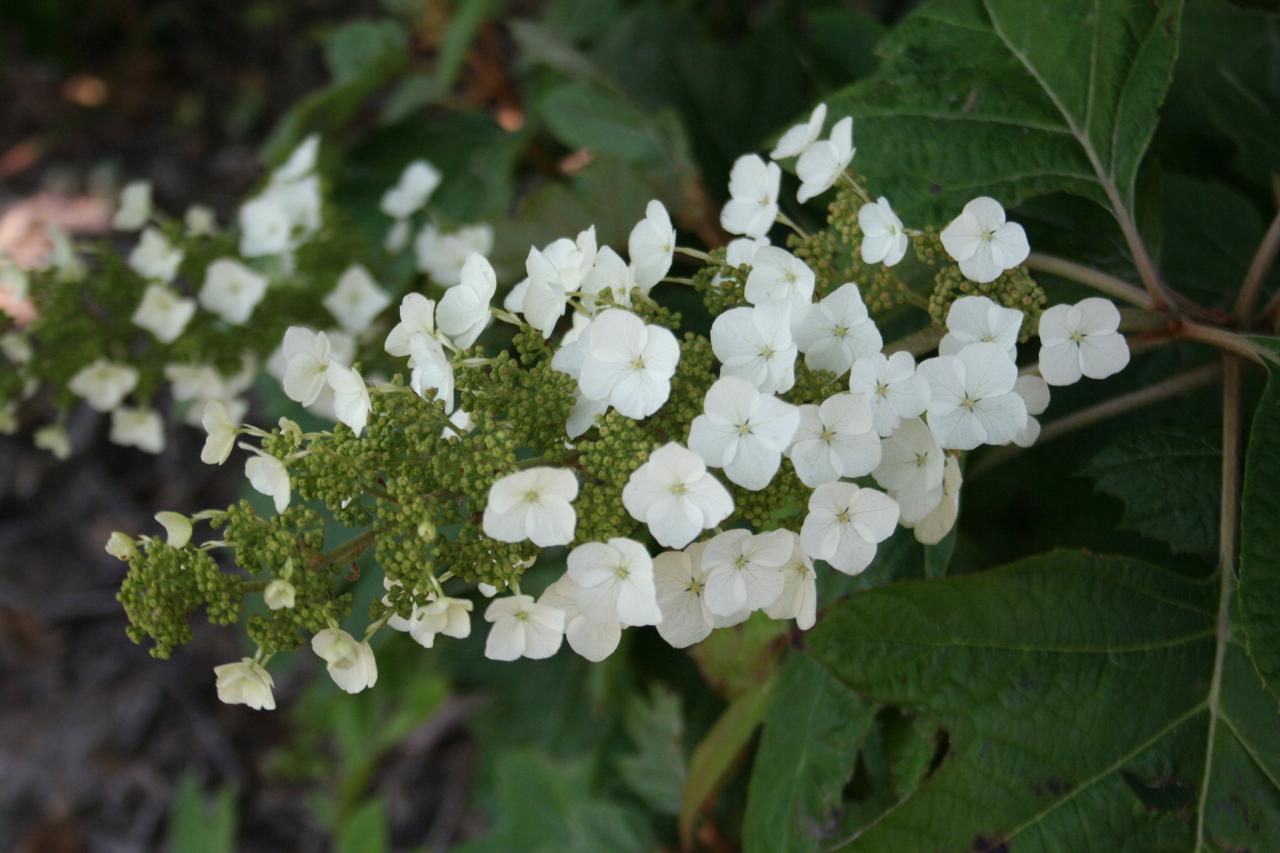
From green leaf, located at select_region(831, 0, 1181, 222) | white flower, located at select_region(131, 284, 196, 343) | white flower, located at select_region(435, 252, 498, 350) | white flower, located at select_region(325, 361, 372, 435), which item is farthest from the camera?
white flower, located at select_region(131, 284, 196, 343)

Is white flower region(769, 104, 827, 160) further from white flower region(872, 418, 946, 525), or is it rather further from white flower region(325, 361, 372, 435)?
white flower region(325, 361, 372, 435)

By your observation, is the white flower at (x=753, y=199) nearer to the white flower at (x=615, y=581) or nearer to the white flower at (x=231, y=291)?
the white flower at (x=615, y=581)

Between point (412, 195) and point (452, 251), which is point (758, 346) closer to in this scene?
point (452, 251)

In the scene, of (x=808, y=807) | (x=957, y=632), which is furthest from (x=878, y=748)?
(x=957, y=632)

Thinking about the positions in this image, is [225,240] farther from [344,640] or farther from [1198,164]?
[1198,164]

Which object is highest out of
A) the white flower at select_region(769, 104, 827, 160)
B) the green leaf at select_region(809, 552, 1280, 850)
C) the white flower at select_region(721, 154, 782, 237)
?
the white flower at select_region(769, 104, 827, 160)

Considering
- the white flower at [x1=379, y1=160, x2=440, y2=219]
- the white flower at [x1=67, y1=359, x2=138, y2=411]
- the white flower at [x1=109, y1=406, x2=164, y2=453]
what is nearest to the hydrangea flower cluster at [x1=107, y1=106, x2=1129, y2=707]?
the white flower at [x1=67, y1=359, x2=138, y2=411]

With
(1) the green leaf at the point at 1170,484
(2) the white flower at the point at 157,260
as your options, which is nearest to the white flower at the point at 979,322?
(1) the green leaf at the point at 1170,484
